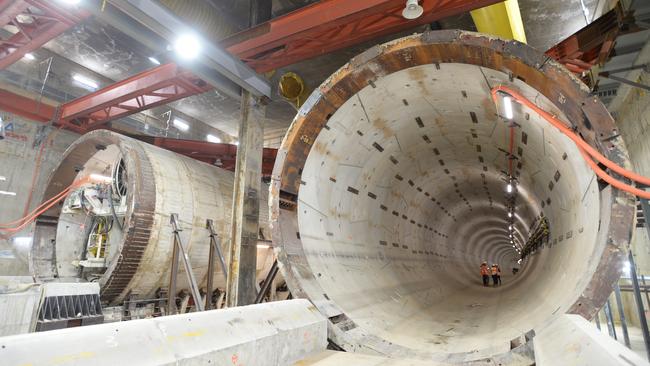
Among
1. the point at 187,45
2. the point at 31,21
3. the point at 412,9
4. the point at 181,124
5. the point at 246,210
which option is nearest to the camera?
the point at 412,9

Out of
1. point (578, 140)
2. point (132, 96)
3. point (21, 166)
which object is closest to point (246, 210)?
point (132, 96)

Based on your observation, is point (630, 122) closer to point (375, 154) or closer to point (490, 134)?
point (490, 134)

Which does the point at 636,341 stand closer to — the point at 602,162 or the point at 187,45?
the point at 602,162

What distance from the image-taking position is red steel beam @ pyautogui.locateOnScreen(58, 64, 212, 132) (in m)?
7.53

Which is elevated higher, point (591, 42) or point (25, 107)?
point (25, 107)

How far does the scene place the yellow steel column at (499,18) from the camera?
5.66m

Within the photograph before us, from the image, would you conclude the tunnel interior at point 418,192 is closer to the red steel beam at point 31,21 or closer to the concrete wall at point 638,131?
the concrete wall at point 638,131

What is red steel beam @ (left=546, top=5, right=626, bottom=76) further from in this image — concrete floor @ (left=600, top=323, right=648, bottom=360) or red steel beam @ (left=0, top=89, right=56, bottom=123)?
red steel beam @ (left=0, top=89, right=56, bottom=123)

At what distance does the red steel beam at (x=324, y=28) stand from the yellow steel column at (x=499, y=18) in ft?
2.41

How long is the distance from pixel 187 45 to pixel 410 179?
15.1 feet

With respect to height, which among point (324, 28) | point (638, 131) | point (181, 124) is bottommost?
point (638, 131)

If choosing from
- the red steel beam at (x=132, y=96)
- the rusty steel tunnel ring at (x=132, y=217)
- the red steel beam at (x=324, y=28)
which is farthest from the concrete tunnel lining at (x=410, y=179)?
the red steel beam at (x=132, y=96)

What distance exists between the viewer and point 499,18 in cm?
569

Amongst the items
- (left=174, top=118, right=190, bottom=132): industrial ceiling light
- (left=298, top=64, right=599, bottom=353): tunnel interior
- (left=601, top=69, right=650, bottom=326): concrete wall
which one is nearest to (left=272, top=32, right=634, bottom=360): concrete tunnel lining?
(left=298, top=64, right=599, bottom=353): tunnel interior
